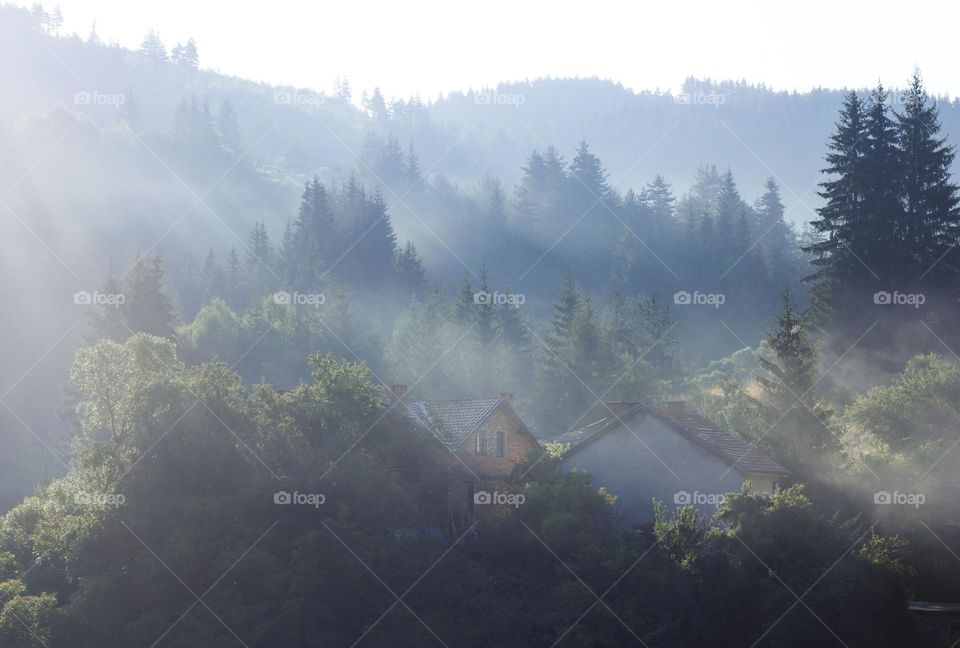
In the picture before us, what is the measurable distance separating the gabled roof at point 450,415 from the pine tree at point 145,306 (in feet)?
79.2

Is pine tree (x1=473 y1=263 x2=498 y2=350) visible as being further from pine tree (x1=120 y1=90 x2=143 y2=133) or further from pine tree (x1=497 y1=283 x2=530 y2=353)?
pine tree (x1=120 y1=90 x2=143 y2=133)

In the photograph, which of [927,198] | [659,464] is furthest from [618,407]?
[927,198]

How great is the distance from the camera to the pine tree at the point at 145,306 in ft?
208

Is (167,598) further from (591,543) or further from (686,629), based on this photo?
(686,629)

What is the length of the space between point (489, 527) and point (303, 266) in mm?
50383

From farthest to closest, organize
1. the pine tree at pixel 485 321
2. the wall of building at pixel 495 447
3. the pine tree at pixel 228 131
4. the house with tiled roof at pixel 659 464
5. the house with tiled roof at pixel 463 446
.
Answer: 1. the pine tree at pixel 228 131
2. the pine tree at pixel 485 321
3. the wall of building at pixel 495 447
4. the house with tiled roof at pixel 659 464
5. the house with tiled roof at pixel 463 446

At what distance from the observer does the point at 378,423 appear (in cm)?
3597

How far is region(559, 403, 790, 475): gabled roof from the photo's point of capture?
3891 cm

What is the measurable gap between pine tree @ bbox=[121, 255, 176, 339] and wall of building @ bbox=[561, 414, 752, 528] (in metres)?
31.2

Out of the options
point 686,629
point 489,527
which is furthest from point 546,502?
point 686,629

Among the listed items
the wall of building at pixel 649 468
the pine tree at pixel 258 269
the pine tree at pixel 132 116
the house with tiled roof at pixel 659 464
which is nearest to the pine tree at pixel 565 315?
the pine tree at pixel 258 269

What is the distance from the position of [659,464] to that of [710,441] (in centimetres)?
212

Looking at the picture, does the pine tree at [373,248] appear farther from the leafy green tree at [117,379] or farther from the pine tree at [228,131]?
the pine tree at [228,131]

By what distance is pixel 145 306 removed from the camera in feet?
210
